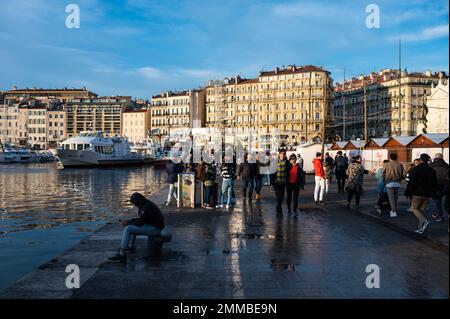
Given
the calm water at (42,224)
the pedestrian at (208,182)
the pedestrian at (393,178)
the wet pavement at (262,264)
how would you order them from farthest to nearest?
1. the pedestrian at (208,182)
2. the pedestrian at (393,178)
3. the calm water at (42,224)
4. the wet pavement at (262,264)

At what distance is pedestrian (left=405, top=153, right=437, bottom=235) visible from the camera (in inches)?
422

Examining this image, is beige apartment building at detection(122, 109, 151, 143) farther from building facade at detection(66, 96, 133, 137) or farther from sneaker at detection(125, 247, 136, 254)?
sneaker at detection(125, 247, 136, 254)

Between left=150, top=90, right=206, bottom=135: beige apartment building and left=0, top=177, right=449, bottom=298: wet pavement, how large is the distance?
114209 millimetres

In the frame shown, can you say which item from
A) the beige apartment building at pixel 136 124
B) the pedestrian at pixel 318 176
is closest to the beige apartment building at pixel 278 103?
the beige apartment building at pixel 136 124

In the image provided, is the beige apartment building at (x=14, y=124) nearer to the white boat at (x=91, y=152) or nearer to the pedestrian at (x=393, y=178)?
the white boat at (x=91, y=152)

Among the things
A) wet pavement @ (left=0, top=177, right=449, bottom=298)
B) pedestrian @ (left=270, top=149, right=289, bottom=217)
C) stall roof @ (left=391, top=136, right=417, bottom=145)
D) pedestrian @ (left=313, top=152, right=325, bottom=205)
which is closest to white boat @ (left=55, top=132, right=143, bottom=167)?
stall roof @ (left=391, top=136, right=417, bottom=145)

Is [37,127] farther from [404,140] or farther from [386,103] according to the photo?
[404,140]

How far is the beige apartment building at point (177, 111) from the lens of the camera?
424 feet

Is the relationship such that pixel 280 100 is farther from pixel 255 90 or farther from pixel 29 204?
pixel 29 204

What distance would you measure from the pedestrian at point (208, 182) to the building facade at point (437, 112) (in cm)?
4590

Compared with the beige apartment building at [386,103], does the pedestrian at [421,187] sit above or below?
below

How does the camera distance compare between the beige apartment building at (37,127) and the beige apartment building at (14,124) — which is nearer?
the beige apartment building at (37,127)

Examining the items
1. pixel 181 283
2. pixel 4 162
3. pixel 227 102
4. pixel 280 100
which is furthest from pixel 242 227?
pixel 227 102

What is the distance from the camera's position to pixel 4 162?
96.7 metres
